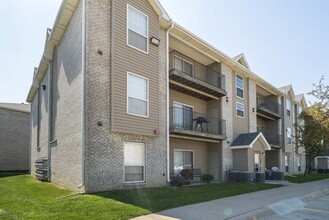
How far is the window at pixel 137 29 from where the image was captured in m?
13.2

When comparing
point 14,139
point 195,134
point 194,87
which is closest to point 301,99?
point 194,87

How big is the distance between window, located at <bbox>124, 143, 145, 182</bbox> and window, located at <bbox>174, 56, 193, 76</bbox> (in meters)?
7.52

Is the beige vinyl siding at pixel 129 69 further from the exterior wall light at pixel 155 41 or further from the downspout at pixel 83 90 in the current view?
the downspout at pixel 83 90

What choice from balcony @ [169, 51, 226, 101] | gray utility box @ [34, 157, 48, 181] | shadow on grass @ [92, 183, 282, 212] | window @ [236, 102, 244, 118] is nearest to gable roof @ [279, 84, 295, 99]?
window @ [236, 102, 244, 118]

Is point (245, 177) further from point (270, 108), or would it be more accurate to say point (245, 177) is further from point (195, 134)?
point (270, 108)

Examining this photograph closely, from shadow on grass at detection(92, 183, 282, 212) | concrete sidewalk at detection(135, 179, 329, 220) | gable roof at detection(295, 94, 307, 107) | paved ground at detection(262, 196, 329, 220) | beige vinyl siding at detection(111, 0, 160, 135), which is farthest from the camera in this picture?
gable roof at detection(295, 94, 307, 107)

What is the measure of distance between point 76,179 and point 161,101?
5.73m

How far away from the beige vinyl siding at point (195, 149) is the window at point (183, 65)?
193 inches

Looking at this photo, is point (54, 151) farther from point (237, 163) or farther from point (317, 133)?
point (317, 133)

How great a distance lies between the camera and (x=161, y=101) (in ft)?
47.3

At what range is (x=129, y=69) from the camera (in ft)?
41.9

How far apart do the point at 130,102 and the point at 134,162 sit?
2.79 metres

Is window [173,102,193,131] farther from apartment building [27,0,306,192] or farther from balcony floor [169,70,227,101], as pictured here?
balcony floor [169,70,227,101]

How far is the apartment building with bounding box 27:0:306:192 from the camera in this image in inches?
453
